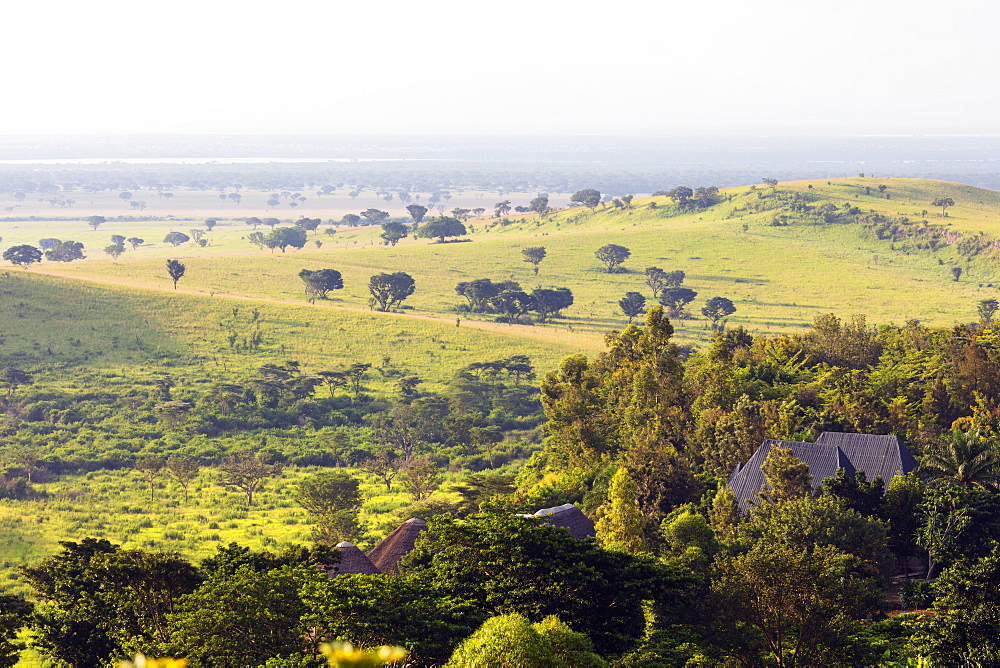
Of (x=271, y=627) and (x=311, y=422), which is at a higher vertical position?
(x=271, y=627)

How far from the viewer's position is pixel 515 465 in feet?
274

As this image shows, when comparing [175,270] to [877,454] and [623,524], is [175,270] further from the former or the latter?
[877,454]

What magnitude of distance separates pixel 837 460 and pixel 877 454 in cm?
234

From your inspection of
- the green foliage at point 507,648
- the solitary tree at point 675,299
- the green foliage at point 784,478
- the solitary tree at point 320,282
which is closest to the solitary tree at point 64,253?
the solitary tree at point 320,282

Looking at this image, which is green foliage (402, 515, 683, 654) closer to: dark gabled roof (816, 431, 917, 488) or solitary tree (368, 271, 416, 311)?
dark gabled roof (816, 431, 917, 488)

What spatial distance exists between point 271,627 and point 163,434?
219ft

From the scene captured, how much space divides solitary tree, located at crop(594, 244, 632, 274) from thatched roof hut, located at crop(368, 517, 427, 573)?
412 feet

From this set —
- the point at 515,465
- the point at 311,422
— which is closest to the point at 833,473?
the point at 515,465

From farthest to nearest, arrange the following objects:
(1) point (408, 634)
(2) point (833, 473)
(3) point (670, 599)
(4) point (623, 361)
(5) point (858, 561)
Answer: (4) point (623, 361), (2) point (833, 473), (5) point (858, 561), (3) point (670, 599), (1) point (408, 634)

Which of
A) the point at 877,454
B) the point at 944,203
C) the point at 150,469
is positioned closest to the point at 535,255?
the point at 944,203

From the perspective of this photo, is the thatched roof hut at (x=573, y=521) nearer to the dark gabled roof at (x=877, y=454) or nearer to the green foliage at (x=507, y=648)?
the dark gabled roof at (x=877, y=454)

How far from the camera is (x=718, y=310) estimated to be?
5266 inches

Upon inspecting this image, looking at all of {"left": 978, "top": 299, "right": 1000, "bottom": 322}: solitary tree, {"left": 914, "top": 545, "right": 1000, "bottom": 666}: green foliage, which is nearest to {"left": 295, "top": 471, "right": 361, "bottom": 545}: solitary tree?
{"left": 914, "top": 545, "right": 1000, "bottom": 666}: green foliage

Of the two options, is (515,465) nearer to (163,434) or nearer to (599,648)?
(163,434)
